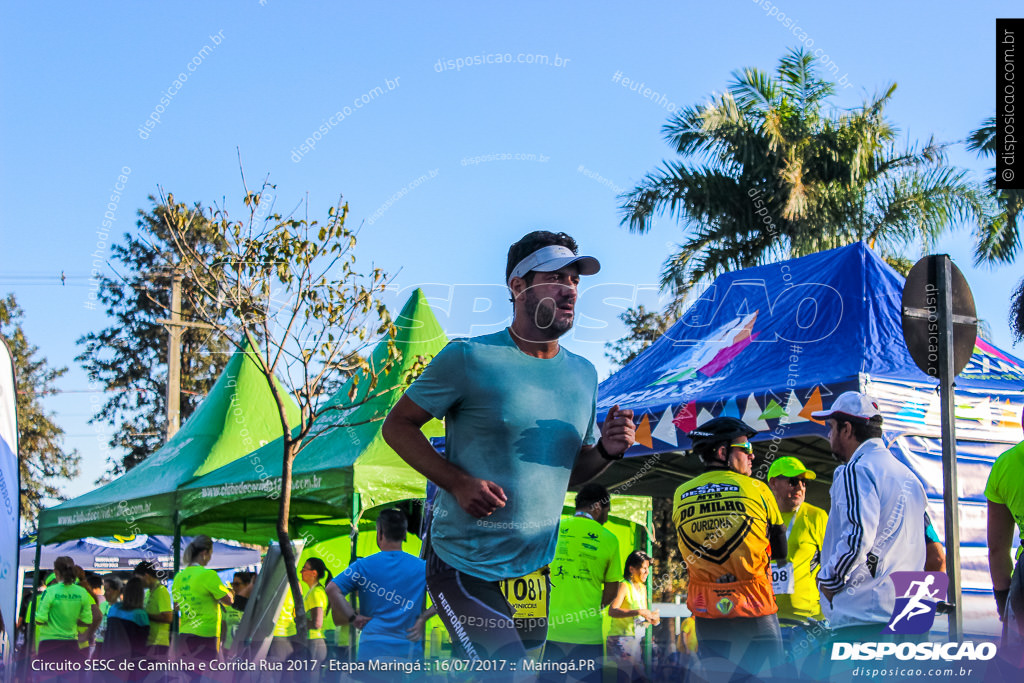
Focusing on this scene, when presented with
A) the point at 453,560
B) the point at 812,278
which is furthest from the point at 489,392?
the point at 812,278

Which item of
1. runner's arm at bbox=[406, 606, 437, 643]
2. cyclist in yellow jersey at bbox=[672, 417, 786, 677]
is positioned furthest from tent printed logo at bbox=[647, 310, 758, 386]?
runner's arm at bbox=[406, 606, 437, 643]

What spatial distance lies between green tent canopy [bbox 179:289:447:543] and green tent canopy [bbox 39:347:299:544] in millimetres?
544

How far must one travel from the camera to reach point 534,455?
2.83m

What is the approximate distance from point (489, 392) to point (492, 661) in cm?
75

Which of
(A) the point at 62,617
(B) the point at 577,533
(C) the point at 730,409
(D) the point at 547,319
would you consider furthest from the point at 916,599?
(A) the point at 62,617

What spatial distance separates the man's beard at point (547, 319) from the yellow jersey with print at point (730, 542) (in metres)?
2.30

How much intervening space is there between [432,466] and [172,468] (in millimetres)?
10779

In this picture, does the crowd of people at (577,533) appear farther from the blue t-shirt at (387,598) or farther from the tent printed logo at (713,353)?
the tent printed logo at (713,353)

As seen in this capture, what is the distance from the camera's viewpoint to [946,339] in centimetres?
395

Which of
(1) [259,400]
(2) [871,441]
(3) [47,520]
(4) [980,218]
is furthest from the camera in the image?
(1) [259,400]

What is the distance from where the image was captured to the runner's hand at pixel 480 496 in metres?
2.64

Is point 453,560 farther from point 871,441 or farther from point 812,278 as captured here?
point 812,278

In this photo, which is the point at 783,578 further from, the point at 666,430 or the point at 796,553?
the point at 666,430

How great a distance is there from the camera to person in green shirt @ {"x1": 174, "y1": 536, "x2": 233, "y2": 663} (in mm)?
8258
